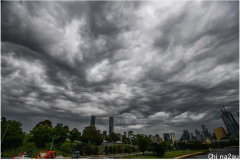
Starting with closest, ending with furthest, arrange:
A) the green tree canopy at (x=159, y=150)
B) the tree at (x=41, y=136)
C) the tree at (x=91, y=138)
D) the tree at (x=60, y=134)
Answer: the tree at (x=41, y=136) → the green tree canopy at (x=159, y=150) → the tree at (x=60, y=134) → the tree at (x=91, y=138)

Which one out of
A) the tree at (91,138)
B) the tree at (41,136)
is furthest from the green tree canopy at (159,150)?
the tree at (41,136)

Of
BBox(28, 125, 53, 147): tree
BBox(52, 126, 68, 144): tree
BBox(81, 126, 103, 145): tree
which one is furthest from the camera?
BBox(81, 126, 103, 145): tree

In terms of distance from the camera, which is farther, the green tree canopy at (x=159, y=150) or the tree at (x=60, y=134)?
the tree at (x=60, y=134)

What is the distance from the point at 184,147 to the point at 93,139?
400ft

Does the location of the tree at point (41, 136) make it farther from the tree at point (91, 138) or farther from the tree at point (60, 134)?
the tree at point (91, 138)

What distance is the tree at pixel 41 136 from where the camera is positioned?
81.8m

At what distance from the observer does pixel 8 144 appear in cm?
5231

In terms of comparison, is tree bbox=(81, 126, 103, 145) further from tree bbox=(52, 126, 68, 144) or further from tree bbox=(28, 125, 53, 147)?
tree bbox=(28, 125, 53, 147)

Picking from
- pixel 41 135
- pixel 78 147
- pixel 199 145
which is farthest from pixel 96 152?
pixel 199 145

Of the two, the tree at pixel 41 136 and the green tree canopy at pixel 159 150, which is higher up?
the tree at pixel 41 136

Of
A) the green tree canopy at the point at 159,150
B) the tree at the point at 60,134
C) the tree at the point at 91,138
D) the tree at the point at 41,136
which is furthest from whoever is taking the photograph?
the tree at the point at 91,138

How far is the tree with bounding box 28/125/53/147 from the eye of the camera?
81.8m

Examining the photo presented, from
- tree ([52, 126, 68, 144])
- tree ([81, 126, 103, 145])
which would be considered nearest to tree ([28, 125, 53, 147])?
tree ([52, 126, 68, 144])

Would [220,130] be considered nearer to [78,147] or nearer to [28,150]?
[78,147]
